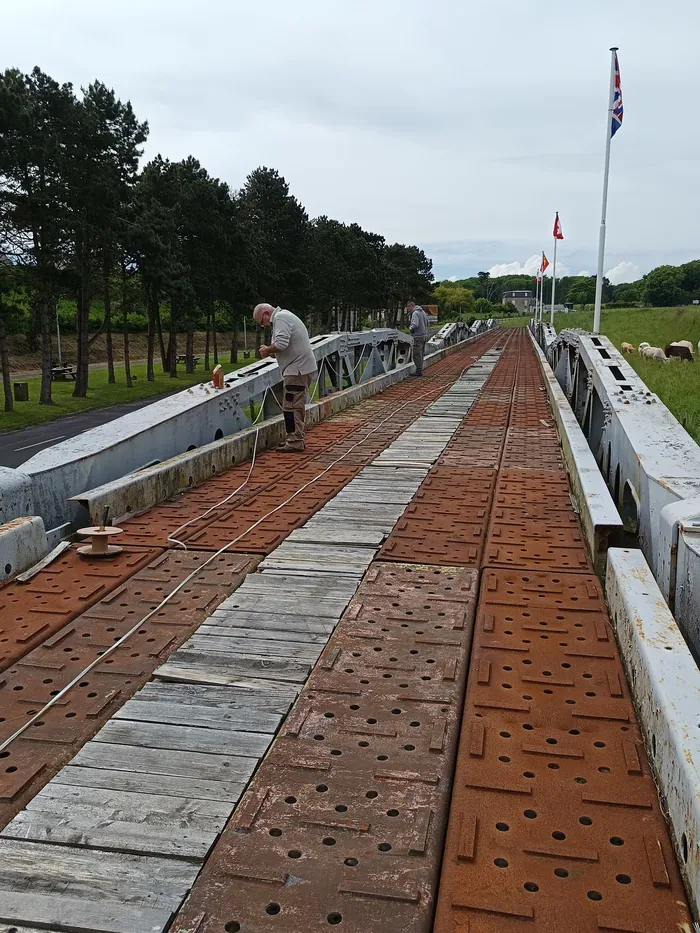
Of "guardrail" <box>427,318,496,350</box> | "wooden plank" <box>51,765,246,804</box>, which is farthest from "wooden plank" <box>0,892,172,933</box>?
"guardrail" <box>427,318,496,350</box>

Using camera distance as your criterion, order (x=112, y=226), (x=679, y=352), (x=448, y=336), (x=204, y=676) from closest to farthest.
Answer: (x=204, y=676) < (x=679, y=352) < (x=112, y=226) < (x=448, y=336)

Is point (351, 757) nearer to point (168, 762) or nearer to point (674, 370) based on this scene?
point (168, 762)

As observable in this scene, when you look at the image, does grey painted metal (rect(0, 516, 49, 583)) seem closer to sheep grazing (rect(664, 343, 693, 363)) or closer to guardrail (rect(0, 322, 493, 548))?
guardrail (rect(0, 322, 493, 548))

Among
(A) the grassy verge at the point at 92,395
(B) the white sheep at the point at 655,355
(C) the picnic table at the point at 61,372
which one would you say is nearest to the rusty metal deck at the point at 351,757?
(B) the white sheep at the point at 655,355

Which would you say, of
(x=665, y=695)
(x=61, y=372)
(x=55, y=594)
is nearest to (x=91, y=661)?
(x=55, y=594)

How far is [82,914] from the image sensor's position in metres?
2.11

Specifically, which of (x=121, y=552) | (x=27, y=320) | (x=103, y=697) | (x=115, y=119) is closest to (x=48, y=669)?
(x=103, y=697)

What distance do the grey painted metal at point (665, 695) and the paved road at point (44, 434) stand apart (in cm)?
1773

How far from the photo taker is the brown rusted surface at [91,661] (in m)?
2.85

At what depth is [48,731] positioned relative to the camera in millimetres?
3021

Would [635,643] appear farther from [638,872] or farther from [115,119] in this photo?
[115,119]

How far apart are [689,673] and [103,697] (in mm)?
2342

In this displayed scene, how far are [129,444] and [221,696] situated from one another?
4.04 meters

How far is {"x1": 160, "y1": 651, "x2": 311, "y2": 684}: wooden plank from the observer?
3.45 meters
